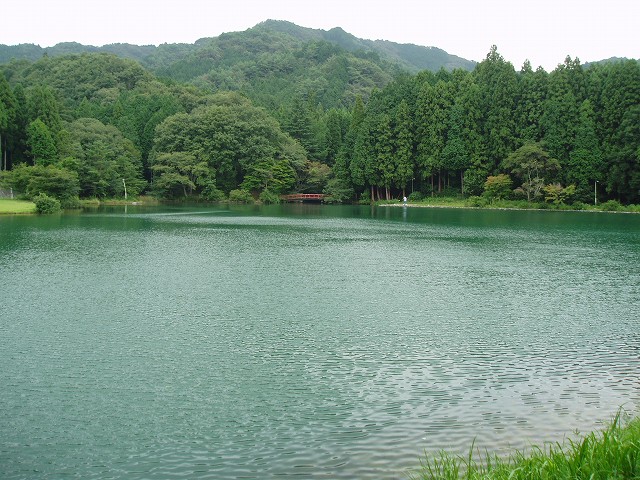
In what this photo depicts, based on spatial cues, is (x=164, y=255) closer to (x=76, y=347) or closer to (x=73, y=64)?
(x=76, y=347)

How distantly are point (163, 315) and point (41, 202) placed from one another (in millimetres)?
33857

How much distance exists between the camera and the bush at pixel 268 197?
231 feet

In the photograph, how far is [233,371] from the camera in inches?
356

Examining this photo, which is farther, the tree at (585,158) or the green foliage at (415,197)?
the green foliage at (415,197)

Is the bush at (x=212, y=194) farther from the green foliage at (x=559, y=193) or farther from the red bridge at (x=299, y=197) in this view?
the green foliage at (x=559, y=193)

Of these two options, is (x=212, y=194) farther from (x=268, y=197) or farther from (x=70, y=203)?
(x=70, y=203)

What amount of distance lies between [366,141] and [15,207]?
3645cm

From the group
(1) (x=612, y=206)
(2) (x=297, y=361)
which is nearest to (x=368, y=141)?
(1) (x=612, y=206)

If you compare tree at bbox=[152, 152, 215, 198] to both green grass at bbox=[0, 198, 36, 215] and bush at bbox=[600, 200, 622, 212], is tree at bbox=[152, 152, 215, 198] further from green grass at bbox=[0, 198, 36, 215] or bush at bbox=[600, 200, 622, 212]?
bush at bbox=[600, 200, 622, 212]

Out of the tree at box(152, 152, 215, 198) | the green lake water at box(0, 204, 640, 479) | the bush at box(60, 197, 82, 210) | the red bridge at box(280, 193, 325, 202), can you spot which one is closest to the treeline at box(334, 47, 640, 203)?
the red bridge at box(280, 193, 325, 202)

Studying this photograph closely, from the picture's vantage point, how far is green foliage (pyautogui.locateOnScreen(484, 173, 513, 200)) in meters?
54.9

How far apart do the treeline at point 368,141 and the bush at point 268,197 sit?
21cm

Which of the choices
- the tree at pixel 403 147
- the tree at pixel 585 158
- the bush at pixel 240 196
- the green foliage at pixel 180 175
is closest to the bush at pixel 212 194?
the green foliage at pixel 180 175

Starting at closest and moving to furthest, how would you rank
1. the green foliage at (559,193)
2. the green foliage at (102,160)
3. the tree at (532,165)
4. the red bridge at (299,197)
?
the green foliage at (559,193) < the tree at (532,165) < the green foliage at (102,160) < the red bridge at (299,197)
